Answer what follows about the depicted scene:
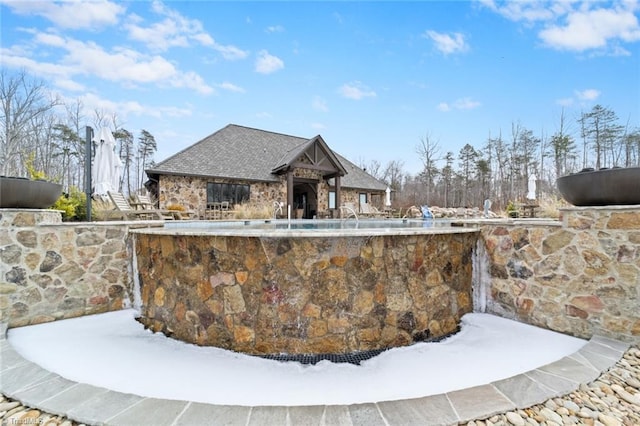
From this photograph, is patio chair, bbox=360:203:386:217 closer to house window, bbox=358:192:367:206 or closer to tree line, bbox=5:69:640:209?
house window, bbox=358:192:367:206

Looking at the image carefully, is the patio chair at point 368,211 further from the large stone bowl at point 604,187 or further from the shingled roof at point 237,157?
the large stone bowl at point 604,187

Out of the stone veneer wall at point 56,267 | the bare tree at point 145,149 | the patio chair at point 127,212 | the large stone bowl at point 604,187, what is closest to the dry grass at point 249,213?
the patio chair at point 127,212

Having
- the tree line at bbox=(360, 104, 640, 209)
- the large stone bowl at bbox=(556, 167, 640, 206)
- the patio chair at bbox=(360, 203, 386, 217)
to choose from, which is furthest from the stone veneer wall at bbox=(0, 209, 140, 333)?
the tree line at bbox=(360, 104, 640, 209)

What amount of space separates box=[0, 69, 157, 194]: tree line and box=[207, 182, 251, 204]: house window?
287 inches

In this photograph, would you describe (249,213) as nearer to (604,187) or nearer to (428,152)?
(604,187)

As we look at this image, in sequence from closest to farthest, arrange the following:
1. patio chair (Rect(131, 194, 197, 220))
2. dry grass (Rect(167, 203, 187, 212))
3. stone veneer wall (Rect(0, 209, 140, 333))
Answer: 1. stone veneer wall (Rect(0, 209, 140, 333))
2. patio chair (Rect(131, 194, 197, 220))
3. dry grass (Rect(167, 203, 187, 212))

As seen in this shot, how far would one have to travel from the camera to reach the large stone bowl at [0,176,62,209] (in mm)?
3145

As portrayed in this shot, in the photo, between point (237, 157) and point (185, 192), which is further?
point (237, 157)

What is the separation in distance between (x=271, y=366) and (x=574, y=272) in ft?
10.6

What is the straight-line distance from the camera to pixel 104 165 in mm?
5754

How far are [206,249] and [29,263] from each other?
2.41 meters

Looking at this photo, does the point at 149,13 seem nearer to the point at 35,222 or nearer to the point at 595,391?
the point at 35,222

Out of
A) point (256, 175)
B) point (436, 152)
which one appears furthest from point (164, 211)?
point (436, 152)

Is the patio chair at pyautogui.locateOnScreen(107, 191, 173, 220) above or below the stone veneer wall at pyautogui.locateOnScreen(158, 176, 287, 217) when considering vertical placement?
below
